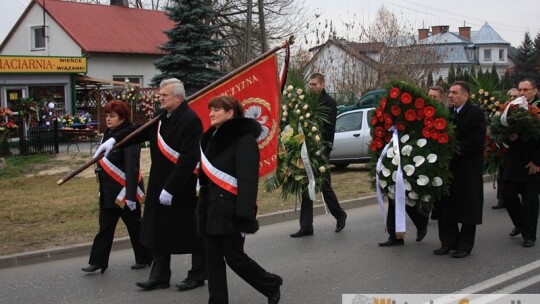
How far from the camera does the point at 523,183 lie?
864cm

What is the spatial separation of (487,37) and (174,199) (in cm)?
8965

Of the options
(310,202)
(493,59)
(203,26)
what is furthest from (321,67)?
(493,59)

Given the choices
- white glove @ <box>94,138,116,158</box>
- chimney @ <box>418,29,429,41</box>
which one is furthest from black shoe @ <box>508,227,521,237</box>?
chimney @ <box>418,29,429,41</box>

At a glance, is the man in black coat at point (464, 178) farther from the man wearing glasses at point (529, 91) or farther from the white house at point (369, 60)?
the white house at point (369, 60)

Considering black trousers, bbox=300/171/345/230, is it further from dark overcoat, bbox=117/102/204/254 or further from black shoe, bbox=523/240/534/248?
dark overcoat, bbox=117/102/204/254

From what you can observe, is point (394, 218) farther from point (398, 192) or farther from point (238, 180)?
point (238, 180)

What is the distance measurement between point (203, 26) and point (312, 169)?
17776 millimetres

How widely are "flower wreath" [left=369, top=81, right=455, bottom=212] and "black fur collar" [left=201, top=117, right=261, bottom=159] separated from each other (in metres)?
2.82

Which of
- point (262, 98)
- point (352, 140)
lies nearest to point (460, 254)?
point (262, 98)

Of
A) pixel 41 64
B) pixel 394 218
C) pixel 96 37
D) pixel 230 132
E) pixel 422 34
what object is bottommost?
pixel 394 218

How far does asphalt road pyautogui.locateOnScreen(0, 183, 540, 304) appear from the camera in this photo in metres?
6.67

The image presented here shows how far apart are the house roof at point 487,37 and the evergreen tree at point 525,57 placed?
18.9 metres

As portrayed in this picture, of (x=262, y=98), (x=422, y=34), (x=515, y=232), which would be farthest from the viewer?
(x=422, y=34)

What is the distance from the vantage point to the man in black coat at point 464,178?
25.5 feet
